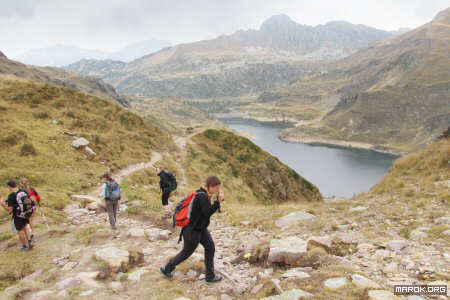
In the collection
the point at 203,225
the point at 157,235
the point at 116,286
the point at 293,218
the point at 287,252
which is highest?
the point at 203,225

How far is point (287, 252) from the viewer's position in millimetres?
7953

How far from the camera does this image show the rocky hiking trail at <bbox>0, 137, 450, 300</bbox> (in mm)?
6422

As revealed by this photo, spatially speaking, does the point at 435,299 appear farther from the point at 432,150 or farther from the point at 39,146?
the point at 39,146

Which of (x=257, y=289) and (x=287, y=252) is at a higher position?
(x=287, y=252)

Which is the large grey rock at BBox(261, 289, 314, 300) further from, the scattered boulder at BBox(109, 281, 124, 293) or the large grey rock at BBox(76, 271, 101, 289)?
the large grey rock at BBox(76, 271, 101, 289)

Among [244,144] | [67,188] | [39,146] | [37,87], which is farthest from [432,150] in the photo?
[37,87]

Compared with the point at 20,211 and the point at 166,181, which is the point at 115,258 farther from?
the point at 166,181

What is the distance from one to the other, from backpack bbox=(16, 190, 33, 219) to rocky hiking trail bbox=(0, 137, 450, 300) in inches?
66.3

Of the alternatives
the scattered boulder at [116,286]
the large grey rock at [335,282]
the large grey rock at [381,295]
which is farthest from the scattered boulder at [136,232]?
the large grey rock at [381,295]

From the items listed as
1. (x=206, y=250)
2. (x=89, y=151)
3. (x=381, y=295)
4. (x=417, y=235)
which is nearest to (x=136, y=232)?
(x=206, y=250)

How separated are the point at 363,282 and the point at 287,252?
235 centimetres

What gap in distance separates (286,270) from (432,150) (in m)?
17.5

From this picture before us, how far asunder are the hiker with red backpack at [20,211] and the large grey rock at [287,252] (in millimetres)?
8648

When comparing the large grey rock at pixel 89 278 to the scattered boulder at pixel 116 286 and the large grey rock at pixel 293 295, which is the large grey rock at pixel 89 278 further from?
the large grey rock at pixel 293 295
